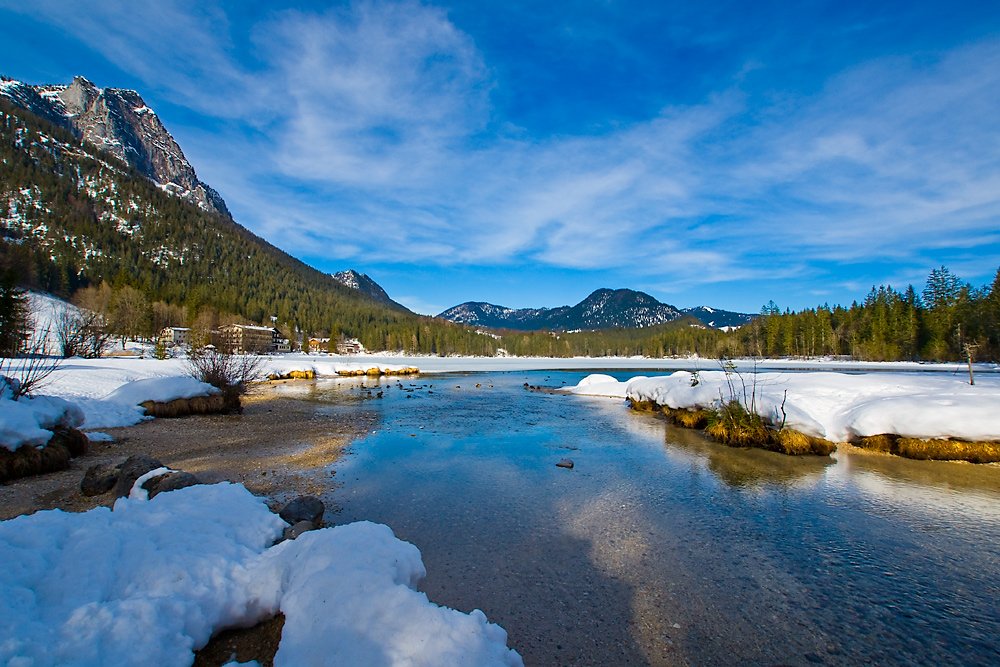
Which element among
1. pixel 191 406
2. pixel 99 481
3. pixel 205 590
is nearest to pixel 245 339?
pixel 191 406

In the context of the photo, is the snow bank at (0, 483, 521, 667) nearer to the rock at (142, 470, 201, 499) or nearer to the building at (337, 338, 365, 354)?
the rock at (142, 470, 201, 499)

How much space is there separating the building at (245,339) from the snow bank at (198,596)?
2080cm

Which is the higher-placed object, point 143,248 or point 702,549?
point 143,248

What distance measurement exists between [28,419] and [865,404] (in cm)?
2312

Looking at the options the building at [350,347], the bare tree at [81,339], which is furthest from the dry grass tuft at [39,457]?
the building at [350,347]

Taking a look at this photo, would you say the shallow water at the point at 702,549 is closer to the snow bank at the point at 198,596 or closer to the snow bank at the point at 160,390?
the snow bank at the point at 198,596

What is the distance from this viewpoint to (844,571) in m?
5.57

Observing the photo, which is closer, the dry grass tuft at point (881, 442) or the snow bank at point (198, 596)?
the snow bank at point (198, 596)

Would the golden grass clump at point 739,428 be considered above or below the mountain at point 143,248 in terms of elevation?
below

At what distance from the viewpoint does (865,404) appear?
13492 millimetres

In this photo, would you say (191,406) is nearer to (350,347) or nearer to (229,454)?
(229,454)

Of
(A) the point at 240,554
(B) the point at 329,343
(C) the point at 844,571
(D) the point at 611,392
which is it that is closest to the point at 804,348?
(D) the point at 611,392

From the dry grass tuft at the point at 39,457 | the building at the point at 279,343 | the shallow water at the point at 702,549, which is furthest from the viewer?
the building at the point at 279,343

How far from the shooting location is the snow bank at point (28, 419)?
836 centimetres
